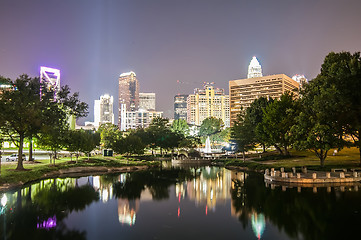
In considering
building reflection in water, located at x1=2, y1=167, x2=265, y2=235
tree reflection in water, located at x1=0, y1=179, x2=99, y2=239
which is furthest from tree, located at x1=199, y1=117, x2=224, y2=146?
tree reflection in water, located at x1=0, y1=179, x2=99, y2=239

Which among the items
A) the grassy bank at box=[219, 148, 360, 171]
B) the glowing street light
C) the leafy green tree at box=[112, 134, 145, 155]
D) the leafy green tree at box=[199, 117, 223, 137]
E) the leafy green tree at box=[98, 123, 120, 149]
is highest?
the leafy green tree at box=[199, 117, 223, 137]

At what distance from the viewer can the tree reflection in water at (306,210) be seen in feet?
61.7

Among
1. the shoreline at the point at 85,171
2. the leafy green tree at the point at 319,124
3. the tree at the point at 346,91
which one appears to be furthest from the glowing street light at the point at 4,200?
the tree at the point at 346,91

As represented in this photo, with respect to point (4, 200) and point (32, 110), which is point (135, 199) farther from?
point (32, 110)

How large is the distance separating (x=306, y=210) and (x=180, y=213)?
11177 mm

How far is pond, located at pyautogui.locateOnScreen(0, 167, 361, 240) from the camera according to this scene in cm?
1902

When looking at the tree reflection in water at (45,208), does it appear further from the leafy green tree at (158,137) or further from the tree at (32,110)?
the leafy green tree at (158,137)

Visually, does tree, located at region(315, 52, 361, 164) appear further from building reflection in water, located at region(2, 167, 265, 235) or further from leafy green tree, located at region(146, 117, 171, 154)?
leafy green tree, located at region(146, 117, 171, 154)

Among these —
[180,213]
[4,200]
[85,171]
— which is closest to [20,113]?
[85,171]

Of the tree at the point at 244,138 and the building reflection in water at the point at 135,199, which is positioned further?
the tree at the point at 244,138

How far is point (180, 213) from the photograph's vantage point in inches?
990

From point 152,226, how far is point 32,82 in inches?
1703

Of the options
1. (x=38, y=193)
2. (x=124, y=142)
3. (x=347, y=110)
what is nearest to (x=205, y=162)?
(x=124, y=142)

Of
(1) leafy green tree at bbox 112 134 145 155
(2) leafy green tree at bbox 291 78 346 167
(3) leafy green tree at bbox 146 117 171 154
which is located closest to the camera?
(2) leafy green tree at bbox 291 78 346 167
